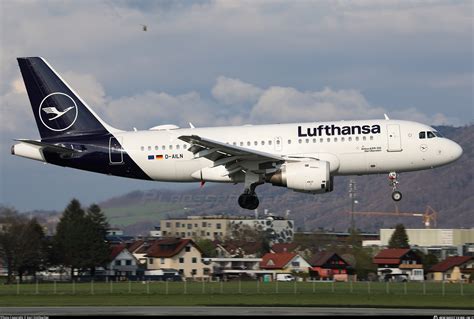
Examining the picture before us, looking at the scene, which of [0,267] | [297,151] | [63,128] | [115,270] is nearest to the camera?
[297,151]

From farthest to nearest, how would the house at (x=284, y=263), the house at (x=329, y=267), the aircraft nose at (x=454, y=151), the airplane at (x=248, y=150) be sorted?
the house at (x=284, y=263) < the house at (x=329, y=267) < the aircraft nose at (x=454, y=151) < the airplane at (x=248, y=150)

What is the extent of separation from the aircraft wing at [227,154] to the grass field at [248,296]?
289 inches

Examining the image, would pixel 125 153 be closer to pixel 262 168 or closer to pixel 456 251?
pixel 262 168

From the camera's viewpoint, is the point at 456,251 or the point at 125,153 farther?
the point at 456,251

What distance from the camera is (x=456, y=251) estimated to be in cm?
14262

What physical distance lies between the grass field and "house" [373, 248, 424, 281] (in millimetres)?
29528

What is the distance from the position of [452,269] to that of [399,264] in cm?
694

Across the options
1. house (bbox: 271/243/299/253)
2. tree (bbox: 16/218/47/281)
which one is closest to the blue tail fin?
tree (bbox: 16/218/47/281)

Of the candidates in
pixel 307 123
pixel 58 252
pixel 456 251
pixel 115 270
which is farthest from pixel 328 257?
pixel 307 123

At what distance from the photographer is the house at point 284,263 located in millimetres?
103500

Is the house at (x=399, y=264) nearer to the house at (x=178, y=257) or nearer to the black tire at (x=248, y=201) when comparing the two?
the house at (x=178, y=257)

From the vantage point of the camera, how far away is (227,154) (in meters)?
50.9

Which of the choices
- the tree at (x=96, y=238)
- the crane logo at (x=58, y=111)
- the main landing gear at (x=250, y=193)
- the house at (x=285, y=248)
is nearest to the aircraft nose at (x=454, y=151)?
the main landing gear at (x=250, y=193)

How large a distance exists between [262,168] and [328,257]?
55529mm
